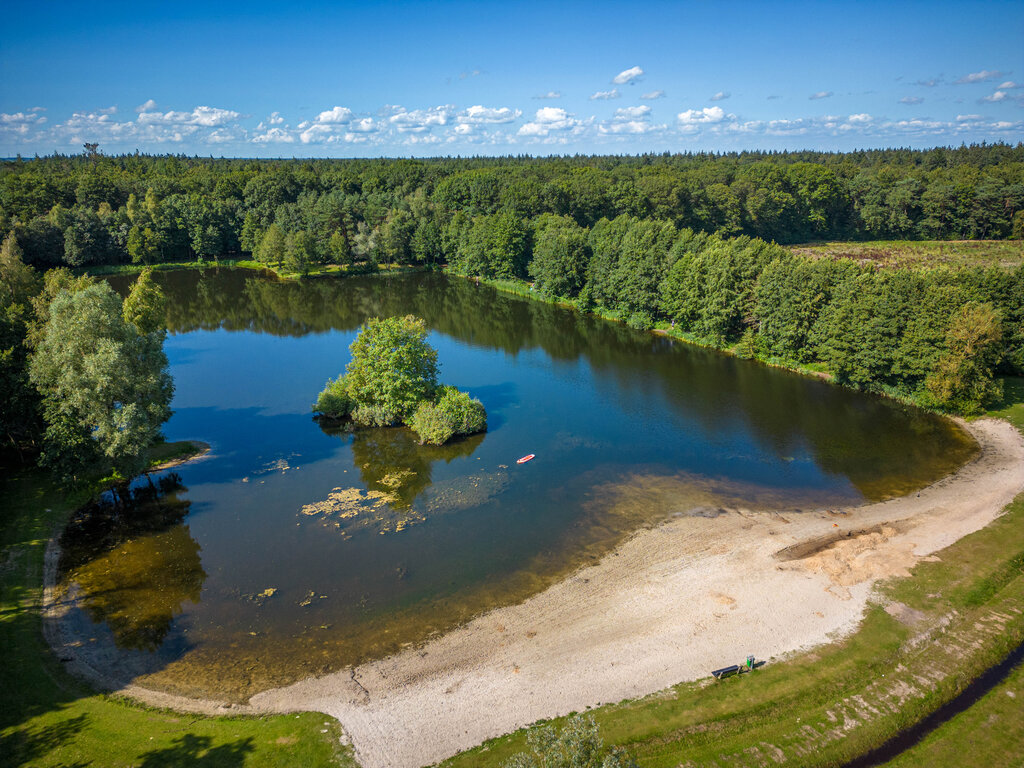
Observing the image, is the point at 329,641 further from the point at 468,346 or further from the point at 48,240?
the point at 48,240

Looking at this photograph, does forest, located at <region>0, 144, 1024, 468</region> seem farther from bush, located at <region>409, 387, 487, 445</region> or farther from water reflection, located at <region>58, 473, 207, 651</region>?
bush, located at <region>409, 387, 487, 445</region>

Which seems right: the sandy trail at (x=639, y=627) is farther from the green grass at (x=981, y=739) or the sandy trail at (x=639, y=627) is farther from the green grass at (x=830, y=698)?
the green grass at (x=981, y=739)

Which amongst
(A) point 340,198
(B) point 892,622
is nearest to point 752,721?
(B) point 892,622

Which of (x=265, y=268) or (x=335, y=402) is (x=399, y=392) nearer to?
(x=335, y=402)

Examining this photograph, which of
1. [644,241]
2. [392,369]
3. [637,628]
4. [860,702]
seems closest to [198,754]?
[637,628]

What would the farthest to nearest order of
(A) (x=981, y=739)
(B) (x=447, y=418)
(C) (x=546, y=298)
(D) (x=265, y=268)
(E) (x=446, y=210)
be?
1. (E) (x=446, y=210)
2. (D) (x=265, y=268)
3. (C) (x=546, y=298)
4. (B) (x=447, y=418)
5. (A) (x=981, y=739)

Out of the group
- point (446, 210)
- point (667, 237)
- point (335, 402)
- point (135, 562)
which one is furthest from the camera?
point (446, 210)

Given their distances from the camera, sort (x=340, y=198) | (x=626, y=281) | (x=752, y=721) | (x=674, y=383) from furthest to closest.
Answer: (x=340, y=198), (x=626, y=281), (x=674, y=383), (x=752, y=721)
